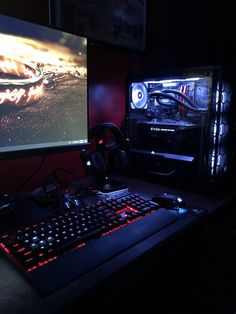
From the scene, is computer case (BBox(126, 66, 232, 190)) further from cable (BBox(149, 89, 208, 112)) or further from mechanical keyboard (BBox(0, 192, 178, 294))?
mechanical keyboard (BBox(0, 192, 178, 294))

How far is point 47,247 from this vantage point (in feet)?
1.79

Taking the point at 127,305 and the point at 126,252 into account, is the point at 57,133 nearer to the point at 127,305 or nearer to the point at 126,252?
the point at 126,252

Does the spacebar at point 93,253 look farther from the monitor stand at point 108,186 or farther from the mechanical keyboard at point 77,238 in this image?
the monitor stand at point 108,186

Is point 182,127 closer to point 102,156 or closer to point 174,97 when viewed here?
point 174,97

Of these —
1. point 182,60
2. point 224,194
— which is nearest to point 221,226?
point 224,194

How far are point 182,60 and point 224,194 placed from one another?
91cm

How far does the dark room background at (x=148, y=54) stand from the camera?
102 cm

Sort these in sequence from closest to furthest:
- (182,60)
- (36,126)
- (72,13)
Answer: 1. (36,126)
2. (72,13)
3. (182,60)

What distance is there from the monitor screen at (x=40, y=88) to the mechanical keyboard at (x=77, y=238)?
0.93 ft

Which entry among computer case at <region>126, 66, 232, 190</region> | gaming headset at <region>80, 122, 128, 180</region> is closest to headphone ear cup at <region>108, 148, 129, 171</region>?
gaming headset at <region>80, 122, 128, 180</region>

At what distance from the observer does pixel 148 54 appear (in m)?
1.54

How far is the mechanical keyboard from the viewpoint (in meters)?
0.51

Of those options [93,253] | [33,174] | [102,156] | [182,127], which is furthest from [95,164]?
[93,253]

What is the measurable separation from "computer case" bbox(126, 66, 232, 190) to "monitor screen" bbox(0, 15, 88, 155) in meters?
0.31
